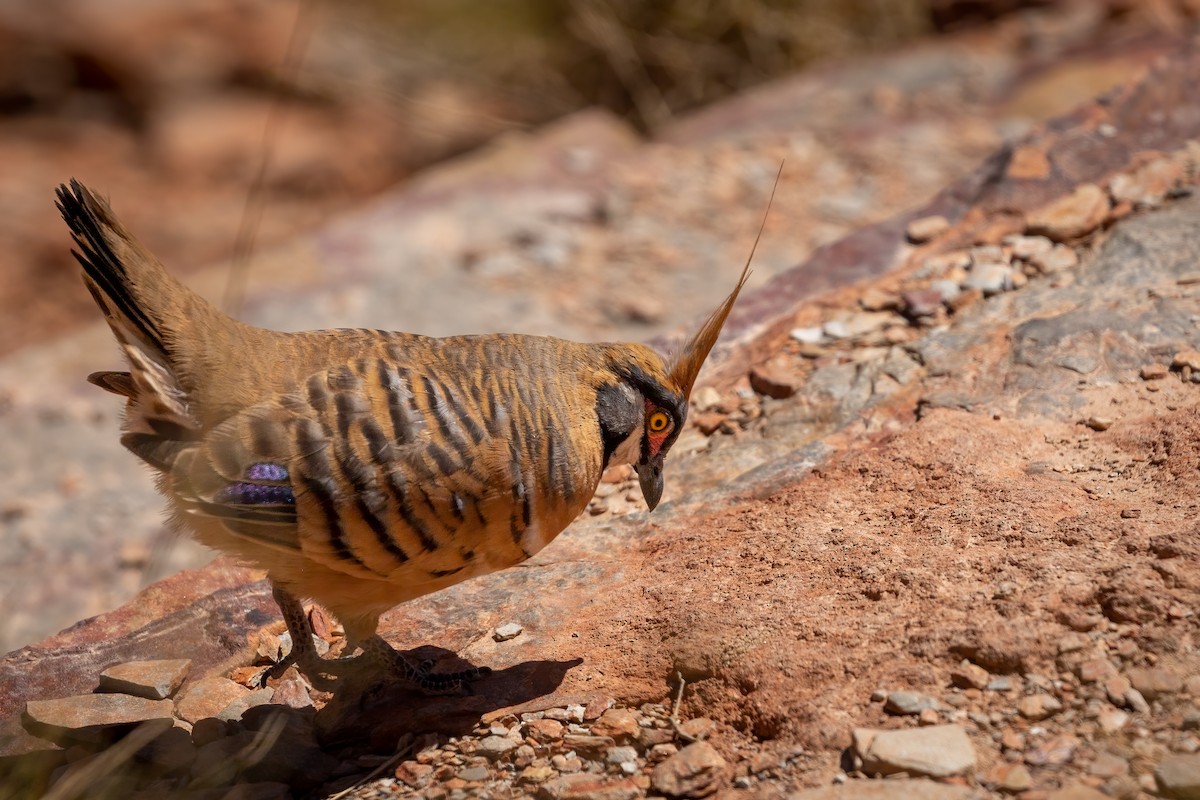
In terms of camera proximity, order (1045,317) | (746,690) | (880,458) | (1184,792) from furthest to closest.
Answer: (1045,317) → (880,458) → (746,690) → (1184,792)

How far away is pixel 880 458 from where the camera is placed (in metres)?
4.86

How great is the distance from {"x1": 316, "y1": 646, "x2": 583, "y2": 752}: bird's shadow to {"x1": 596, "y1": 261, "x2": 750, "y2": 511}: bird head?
90 centimetres

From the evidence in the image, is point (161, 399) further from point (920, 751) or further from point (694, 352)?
point (920, 751)

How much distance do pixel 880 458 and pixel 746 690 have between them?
1403 mm

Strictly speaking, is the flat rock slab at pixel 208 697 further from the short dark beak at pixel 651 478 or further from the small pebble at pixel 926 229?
the small pebble at pixel 926 229

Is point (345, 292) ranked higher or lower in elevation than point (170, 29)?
lower

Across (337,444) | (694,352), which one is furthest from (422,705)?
(694,352)

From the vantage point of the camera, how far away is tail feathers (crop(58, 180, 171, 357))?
4082mm

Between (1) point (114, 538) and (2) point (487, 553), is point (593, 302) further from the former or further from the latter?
(2) point (487, 553)

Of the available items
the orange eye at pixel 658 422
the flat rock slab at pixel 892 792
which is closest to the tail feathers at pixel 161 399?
the orange eye at pixel 658 422

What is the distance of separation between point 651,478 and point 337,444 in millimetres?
1331

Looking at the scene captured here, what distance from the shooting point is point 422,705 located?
166 inches

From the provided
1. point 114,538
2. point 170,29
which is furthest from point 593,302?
point 170,29

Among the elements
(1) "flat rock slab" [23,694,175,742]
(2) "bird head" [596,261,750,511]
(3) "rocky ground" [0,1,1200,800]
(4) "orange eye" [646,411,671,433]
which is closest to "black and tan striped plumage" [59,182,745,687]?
(2) "bird head" [596,261,750,511]
